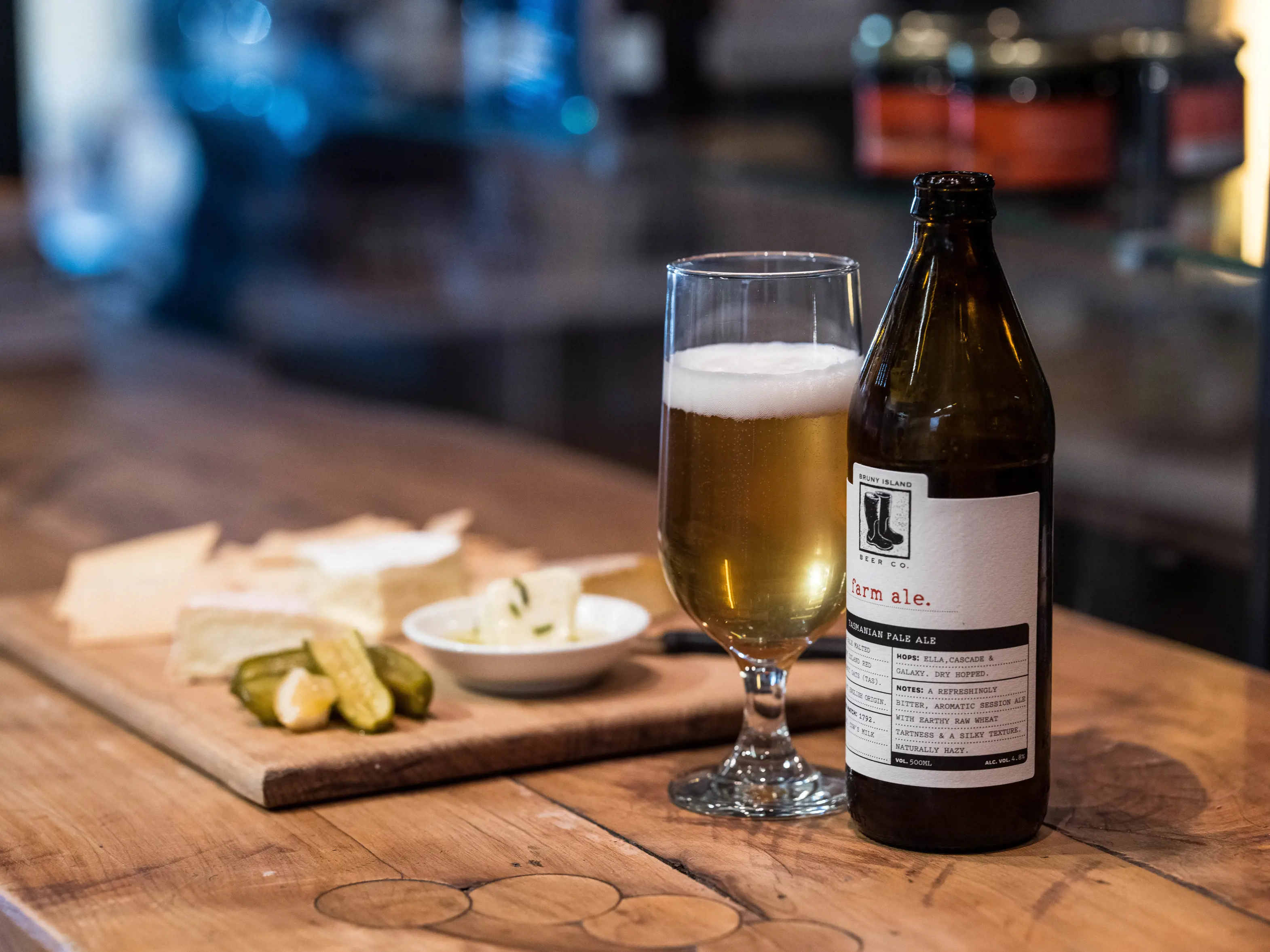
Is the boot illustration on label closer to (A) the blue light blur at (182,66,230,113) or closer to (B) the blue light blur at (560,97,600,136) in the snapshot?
(B) the blue light blur at (560,97,600,136)

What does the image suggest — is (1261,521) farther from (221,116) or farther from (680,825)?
(221,116)

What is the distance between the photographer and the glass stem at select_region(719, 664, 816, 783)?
907mm

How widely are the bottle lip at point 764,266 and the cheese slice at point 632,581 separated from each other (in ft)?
0.92

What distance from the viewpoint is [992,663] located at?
0.77 m

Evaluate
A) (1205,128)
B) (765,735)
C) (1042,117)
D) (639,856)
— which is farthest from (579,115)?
(639,856)

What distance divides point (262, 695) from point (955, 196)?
49cm

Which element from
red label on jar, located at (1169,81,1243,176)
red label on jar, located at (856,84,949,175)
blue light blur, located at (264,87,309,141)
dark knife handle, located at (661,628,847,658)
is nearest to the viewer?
dark knife handle, located at (661,628,847,658)

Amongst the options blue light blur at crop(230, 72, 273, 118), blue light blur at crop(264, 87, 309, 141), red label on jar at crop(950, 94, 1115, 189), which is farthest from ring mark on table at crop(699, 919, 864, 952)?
blue light blur at crop(230, 72, 273, 118)

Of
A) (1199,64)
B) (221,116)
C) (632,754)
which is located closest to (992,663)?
(632,754)

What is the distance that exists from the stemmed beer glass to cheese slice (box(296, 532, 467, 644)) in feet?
0.95

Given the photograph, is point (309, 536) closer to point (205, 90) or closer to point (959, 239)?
point (959, 239)

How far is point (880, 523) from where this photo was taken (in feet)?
2.53

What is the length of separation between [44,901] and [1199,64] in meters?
1.26

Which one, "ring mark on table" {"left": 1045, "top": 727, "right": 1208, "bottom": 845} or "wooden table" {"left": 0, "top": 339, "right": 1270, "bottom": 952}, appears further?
"ring mark on table" {"left": 1045, "top": 727, "right": 1208, "bottom": 845}
